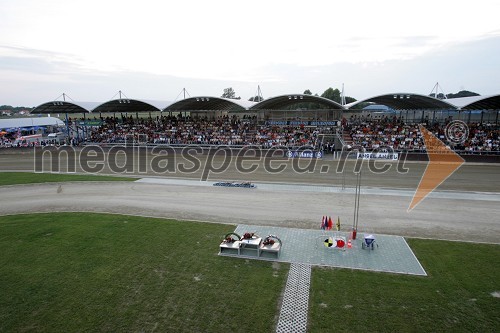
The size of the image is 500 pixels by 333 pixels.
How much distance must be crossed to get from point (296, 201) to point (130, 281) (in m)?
11.4

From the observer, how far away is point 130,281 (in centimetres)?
1090

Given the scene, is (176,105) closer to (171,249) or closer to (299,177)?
(299,177)

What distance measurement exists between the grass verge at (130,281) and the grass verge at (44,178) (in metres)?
10.7

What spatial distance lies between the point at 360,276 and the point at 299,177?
15239mm

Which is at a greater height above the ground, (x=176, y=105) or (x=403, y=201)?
(x=176, y=105)

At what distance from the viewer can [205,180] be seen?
2545 centimetres

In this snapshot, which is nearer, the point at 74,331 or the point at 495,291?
the point at 74,331

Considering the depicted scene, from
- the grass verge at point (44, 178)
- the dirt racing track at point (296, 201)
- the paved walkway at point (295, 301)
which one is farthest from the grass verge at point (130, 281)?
the grass verge at point (44, 178)

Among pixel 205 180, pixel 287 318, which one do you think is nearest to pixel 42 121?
pixel 205 180

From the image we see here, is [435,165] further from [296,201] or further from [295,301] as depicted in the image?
[295,301]

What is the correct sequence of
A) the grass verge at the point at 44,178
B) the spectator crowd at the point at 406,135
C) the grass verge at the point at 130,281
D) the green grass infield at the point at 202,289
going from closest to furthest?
the green grass infield at the point at 202,289 → the grass verge at the point at 130,281 → the grass verge at the point at 44,178 → the spectator crowd at the point at 406,135

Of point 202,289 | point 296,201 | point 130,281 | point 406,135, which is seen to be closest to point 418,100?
point 406,135

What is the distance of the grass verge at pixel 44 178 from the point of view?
83.1 feet

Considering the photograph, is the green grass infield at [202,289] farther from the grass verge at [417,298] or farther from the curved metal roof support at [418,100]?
the curved metal roof support at [418,100]
